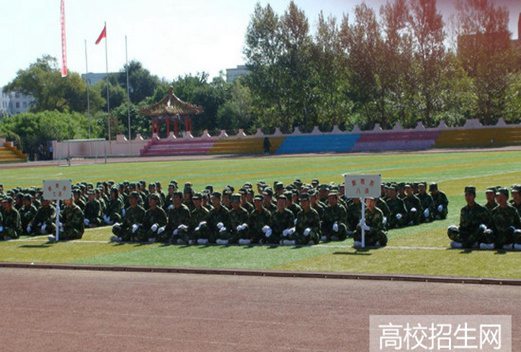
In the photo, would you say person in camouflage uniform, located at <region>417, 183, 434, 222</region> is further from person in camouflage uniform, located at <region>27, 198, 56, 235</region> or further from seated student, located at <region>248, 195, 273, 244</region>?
person in camouflage uniform, located at <region>27, 198, 56, 235</region>

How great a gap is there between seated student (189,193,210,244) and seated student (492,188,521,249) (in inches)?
258

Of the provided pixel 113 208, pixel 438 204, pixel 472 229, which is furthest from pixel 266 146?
pixel 472 229

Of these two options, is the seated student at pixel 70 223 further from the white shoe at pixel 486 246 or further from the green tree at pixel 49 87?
the green tree at pixel 49 87

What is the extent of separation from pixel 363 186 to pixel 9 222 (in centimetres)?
1013

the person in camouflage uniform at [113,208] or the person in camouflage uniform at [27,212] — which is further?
the person in camouflage uniform at [113,208]

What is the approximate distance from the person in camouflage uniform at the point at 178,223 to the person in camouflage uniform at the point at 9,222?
4549 millimetres

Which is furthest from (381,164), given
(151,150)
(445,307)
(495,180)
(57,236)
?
(151,150)

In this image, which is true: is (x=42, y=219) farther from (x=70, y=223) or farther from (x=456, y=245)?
(x=456, y=245)

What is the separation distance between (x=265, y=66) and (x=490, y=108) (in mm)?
23456

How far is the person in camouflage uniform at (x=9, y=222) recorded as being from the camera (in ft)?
74.2

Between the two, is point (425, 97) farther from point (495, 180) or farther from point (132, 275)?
point (132, 275)

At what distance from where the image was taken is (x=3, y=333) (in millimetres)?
11086

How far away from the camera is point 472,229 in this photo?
55.7ft

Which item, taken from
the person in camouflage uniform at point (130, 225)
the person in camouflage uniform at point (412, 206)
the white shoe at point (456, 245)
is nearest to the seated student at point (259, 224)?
the person in camouflage uniform at point (130, 225)
